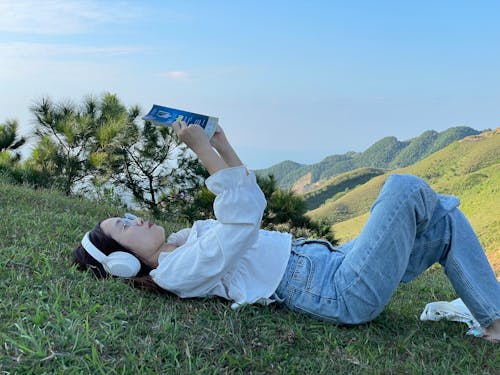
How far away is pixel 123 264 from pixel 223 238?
0.51 meters

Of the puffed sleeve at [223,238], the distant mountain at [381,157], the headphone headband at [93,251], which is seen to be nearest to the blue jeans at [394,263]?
the puffed sleeve at [223,238]

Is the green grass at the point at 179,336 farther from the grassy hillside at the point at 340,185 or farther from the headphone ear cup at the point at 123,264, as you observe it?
the grassy hillside at the point at 340,185

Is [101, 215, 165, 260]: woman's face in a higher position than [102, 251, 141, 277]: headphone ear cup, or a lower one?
higher

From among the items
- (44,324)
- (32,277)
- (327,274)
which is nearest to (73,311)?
(44,324)

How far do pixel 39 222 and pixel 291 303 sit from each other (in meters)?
2.03

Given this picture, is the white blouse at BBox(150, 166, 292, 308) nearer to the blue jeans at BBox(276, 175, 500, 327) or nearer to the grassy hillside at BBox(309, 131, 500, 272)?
the blue jeans at BBox(276, 175, 500, 327)

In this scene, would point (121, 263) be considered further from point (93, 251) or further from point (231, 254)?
point (231, 254)

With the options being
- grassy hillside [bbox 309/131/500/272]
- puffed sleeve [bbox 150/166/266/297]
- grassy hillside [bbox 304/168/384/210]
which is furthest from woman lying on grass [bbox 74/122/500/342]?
grassy hillside [bbox 304/168/384/210]

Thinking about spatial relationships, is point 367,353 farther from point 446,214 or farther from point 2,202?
point 2,202

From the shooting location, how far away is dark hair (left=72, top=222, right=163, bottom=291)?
2283 mm

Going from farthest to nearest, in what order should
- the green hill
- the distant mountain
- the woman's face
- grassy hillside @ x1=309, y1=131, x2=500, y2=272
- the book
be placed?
the distant mountain < grassy hillside @ x1=309, y1=131, x2=500, y2=272 < the woman's face < the book < the green hill

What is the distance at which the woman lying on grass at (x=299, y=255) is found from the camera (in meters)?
2.04

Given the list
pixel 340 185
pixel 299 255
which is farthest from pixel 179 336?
pixel 340 185

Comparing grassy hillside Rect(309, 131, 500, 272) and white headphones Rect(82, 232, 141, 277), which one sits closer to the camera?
white headphones Rect(82, 232, 141, 277)
